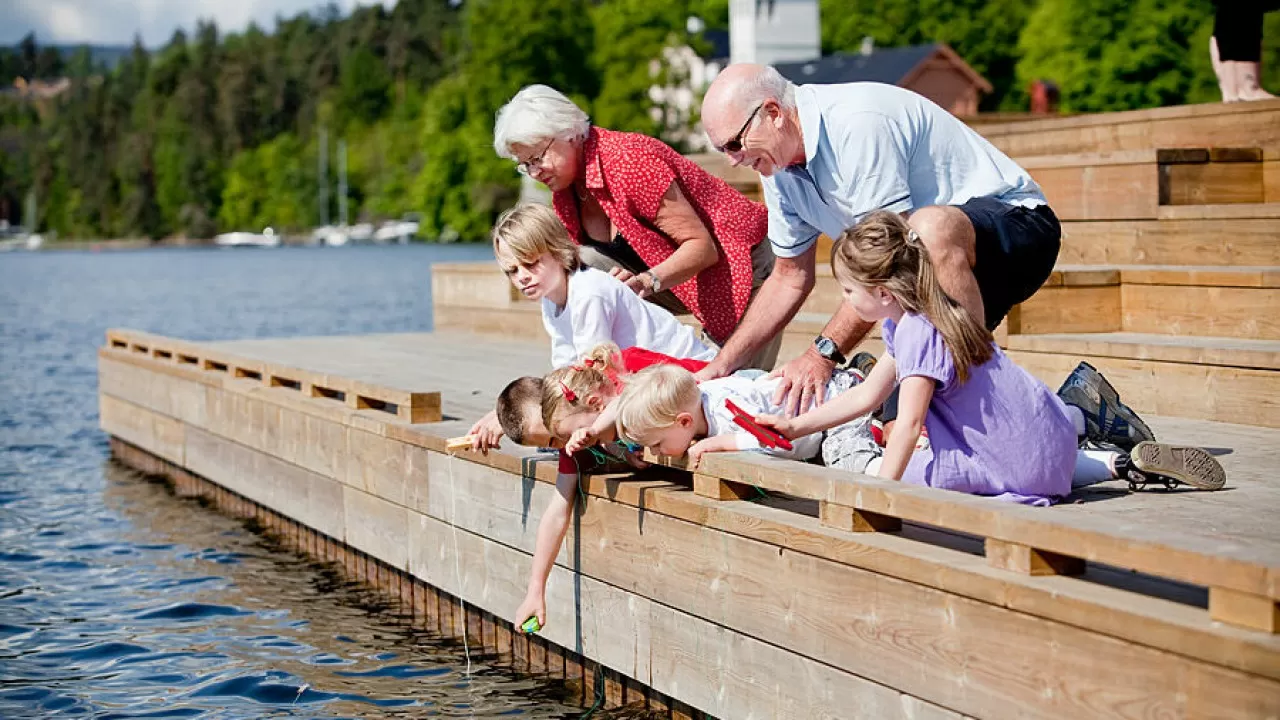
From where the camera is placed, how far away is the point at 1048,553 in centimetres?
390

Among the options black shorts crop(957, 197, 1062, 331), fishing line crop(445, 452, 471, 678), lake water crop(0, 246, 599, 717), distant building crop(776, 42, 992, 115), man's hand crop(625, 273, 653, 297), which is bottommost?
lake water crop(0, 246, 599, 717)

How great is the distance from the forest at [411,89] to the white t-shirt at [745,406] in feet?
160

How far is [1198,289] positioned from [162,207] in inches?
5749

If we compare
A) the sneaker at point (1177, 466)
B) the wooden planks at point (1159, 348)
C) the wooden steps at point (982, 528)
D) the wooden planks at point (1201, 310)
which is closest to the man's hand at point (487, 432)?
the wooden steps at point (982, 528)

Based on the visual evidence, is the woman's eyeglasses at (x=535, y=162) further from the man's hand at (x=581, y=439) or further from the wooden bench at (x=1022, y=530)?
the wooden bench at (x=1022, y=530)

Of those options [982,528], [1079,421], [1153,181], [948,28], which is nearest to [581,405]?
[1079,421]

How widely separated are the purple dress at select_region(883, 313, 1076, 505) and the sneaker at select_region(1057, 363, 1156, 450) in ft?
1.55

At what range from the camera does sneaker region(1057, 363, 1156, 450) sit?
16.5ft

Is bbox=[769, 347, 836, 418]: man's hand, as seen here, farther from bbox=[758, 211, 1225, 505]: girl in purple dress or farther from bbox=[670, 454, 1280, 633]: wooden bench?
bbox=[758, 211, 1225, 505]: girl in purple dress

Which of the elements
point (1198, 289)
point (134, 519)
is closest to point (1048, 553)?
point (1198, 289)

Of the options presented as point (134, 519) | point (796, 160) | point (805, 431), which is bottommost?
point (134, 519)

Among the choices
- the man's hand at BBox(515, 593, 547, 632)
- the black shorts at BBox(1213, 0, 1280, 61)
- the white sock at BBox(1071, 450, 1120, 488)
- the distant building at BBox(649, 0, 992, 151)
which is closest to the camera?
the white sock at BBox(1071, 450, 1120, 488)

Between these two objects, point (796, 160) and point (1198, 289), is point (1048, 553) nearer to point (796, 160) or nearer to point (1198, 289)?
point (796, 160)

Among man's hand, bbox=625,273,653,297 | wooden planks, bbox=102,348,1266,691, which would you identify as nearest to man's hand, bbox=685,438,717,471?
wooden planks, bbox=102,348,1266,691
